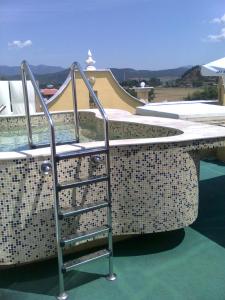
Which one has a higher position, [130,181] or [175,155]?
[175,155]

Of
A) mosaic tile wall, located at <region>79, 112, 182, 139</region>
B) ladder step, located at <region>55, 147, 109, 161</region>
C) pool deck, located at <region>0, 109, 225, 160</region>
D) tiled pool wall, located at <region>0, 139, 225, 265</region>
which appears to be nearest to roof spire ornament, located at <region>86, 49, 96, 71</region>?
mosaic tile wall, located at <region>79, 112, 182, 139</region>

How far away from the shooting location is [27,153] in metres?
3.14

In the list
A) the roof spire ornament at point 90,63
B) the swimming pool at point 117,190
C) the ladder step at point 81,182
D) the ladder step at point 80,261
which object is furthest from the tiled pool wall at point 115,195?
the roof spire ornament at point 90,63

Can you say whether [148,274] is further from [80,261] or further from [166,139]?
[166,139]

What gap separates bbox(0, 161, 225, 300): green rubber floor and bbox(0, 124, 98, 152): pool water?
8.08ft

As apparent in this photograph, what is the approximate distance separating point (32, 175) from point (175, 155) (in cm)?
144

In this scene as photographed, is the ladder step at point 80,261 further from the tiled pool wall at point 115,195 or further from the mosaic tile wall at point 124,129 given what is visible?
the mosaic tile wall at point 124,129

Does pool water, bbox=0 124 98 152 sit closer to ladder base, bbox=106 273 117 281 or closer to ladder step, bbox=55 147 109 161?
ladder step, bbox=55 147 109 161

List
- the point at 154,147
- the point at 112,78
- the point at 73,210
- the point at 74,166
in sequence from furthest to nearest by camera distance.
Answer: the point at 112,78
the point at 154,147
the point at 74,166
the point at 73,210

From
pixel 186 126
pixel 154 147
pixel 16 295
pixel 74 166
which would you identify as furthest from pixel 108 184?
pixel 186 126

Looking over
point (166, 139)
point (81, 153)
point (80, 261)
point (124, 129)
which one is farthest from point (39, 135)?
point (80, 261)

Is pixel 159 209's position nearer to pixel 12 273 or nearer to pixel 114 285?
pixel 114 285

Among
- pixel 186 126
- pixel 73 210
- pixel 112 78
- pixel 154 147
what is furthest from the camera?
pixel 112 78

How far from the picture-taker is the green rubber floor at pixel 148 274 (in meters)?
3.13
